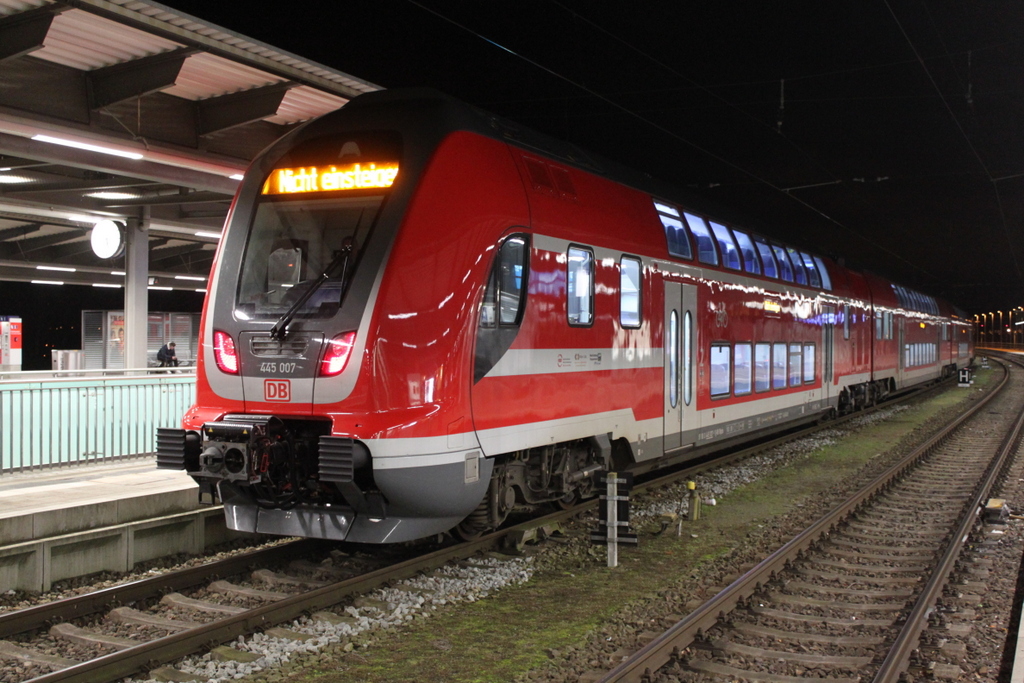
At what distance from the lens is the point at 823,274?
60.0 ft

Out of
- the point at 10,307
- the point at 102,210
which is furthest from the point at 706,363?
the point at 10,307

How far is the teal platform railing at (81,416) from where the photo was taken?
1020 cm

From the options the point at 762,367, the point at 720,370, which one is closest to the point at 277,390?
the point at 720,370

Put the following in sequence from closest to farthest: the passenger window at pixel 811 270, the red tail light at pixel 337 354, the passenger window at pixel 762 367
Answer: the red tail light at pixel 337 354 → the passenger window at pixel 762 367 → the passenger window at pixel 811 270

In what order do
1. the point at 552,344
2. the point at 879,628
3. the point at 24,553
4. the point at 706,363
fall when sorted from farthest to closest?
the point at 706,363 → the point at 552,344 → the point at 24,553 → the point at 879,628

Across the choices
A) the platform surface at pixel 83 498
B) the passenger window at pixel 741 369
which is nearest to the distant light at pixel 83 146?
the platform surface at pixel 83 498

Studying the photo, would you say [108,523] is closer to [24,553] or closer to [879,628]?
[24,553]

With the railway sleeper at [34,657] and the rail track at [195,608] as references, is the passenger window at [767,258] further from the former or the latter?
the railway sleeper at [34,657]

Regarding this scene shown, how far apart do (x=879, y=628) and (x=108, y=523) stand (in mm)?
6513

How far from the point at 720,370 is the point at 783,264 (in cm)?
400

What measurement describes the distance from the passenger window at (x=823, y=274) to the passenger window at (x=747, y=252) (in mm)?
4483

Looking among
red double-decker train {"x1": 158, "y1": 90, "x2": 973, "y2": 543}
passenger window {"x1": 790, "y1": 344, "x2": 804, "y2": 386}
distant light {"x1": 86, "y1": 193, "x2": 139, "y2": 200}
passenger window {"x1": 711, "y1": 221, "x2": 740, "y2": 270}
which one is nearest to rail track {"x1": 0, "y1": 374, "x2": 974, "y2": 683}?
red double-decker train {"x1": 158, "y1": 90, "x2": 973, "y2": 543}

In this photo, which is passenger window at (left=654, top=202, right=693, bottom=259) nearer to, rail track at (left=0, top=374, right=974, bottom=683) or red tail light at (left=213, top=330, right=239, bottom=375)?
rail track at (left=0, top=374, right=974, bottom=683)

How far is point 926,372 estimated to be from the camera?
3344 cm
